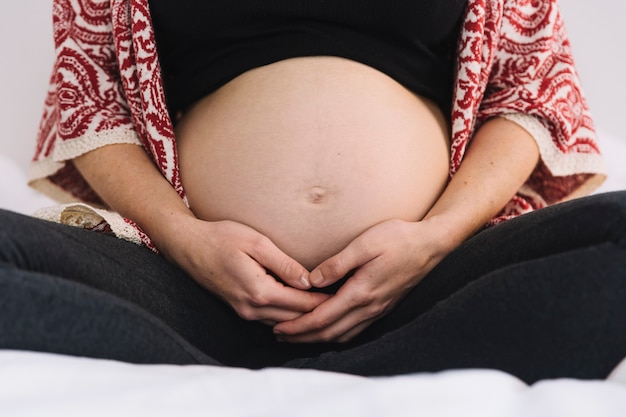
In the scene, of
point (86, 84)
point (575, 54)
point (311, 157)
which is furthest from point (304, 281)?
point (575, 54)

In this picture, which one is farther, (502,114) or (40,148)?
(40,148)

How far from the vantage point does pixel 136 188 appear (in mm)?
867

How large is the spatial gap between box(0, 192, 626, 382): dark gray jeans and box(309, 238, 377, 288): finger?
0.10 metres

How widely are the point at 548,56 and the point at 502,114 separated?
0.10 metres

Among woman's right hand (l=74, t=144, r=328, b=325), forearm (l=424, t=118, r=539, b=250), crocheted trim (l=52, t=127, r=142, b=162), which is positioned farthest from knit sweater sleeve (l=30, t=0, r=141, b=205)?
forearm (l=424, t=118, r=539, b=250)

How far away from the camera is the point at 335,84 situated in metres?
0.83

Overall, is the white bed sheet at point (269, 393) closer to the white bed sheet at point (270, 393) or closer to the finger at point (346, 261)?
the white bed sheet at point (270, 393)

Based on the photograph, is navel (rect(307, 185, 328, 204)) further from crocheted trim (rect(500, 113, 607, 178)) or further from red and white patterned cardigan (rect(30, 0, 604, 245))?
crocheted trim (rect(500, 113, 607, 178))

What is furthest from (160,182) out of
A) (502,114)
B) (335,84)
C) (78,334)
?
Answer: (502,114)

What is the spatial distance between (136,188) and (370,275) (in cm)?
32

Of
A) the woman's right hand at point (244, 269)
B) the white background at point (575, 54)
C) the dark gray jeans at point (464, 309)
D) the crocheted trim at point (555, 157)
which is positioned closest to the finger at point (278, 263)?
the woman's right hand at point (244, 269)

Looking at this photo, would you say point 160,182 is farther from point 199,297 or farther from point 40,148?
point 40,148

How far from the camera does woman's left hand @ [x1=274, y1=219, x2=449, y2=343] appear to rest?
0.75 metres

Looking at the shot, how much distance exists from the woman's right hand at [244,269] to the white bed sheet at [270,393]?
0.22 metres
